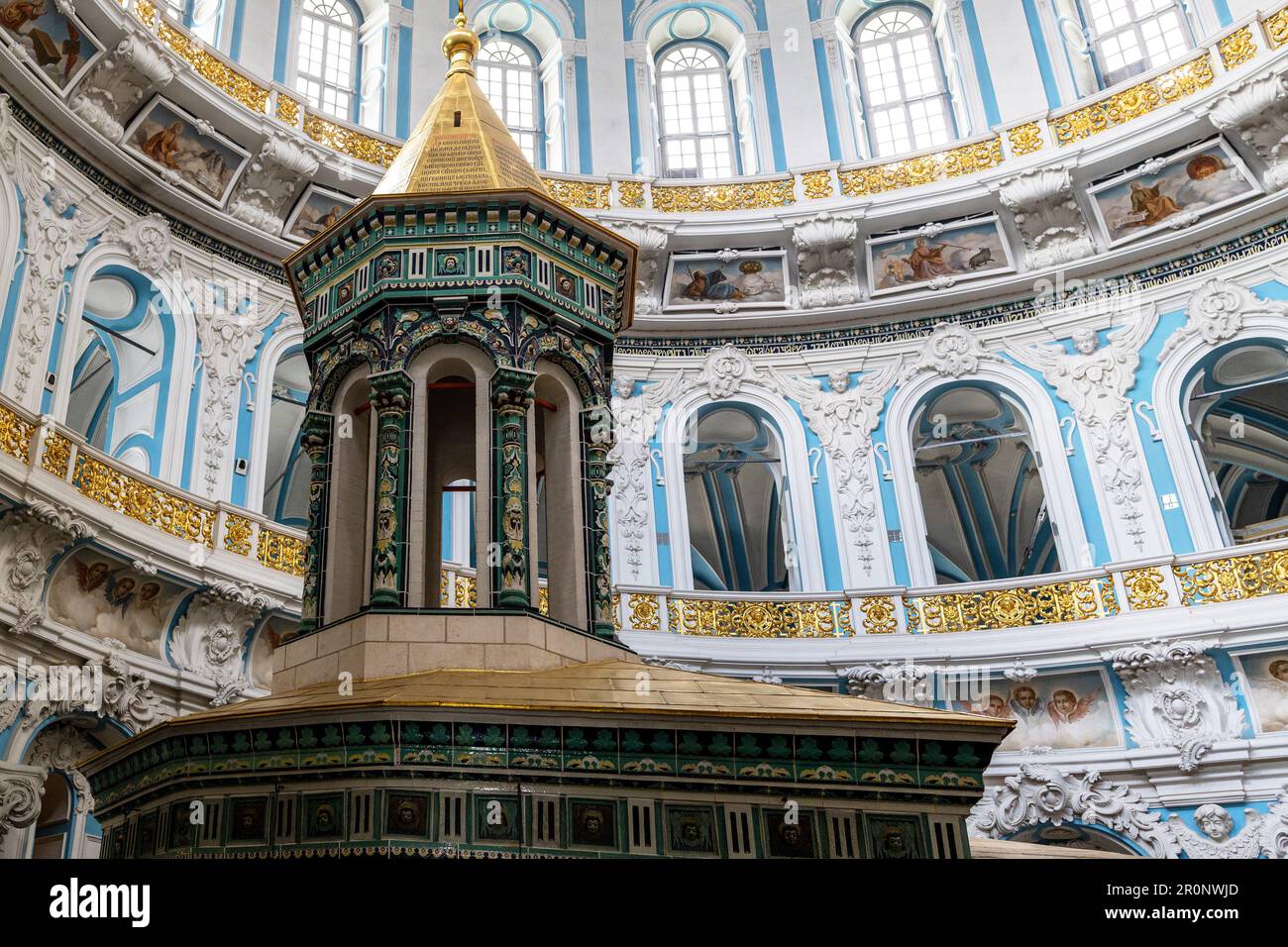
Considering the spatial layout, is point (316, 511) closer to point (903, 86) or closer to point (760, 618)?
point (760, 618)

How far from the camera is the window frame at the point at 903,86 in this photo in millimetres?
18688

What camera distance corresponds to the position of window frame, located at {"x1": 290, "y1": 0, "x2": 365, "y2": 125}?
1719 cm

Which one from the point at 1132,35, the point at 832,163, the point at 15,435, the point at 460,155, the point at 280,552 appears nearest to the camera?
the point at 460,155

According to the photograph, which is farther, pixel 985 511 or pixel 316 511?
pixel 985 511

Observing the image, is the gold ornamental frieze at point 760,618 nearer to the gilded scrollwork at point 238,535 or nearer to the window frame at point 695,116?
the gilded scrollwork at point 238,535

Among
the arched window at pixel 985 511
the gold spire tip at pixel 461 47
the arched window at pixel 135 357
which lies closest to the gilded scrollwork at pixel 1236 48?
the arched window at pixel 985 511

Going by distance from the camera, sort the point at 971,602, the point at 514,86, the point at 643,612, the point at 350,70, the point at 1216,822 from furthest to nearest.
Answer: the point at 514,86, the point at 350,70, the point at 643,612, the point at 971,602, the point at 1216,822

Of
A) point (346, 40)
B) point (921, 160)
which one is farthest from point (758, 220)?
point (346, 40)

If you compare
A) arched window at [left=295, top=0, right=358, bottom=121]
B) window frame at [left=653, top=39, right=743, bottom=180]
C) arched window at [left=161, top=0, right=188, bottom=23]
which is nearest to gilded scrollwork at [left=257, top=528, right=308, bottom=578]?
arched window at [left=161, top=0, right=188, bottom=23]

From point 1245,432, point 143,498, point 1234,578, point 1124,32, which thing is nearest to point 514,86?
point 1124,32

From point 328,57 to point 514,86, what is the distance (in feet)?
10.0

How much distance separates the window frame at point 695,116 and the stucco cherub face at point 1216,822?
10967 mm

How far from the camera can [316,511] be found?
749cm
